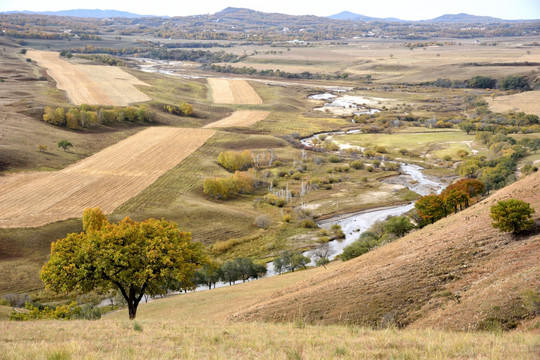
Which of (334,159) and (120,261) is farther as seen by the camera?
(334,159)

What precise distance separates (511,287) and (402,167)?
7867 centimetres

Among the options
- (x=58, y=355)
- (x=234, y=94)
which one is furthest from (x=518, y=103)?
(x=58, y=355)

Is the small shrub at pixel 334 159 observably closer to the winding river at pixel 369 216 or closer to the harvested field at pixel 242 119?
the winding river at pixel 369 216

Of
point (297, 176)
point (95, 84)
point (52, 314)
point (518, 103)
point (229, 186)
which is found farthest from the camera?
point (95, 84)

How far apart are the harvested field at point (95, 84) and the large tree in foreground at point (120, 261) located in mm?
112765

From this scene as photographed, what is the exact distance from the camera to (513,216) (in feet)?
89.6

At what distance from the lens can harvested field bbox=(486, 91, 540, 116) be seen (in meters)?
146

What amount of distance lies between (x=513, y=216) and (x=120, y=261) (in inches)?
972

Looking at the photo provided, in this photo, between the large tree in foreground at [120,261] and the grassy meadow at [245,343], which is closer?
the grassy meadow at [245,343]

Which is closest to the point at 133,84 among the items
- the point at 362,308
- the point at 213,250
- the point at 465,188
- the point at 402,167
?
the point at 402,167

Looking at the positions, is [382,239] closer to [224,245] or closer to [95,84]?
[224,245]

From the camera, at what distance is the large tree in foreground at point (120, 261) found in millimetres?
30422

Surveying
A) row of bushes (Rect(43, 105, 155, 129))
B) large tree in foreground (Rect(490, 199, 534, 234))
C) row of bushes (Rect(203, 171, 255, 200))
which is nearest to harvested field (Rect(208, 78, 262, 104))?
row of bushes (Rect(43, 105, 155, 129))

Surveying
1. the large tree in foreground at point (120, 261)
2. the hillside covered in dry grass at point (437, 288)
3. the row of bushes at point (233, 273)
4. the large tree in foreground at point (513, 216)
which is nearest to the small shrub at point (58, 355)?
the hillside covered in dry grass at point (437, 288)
